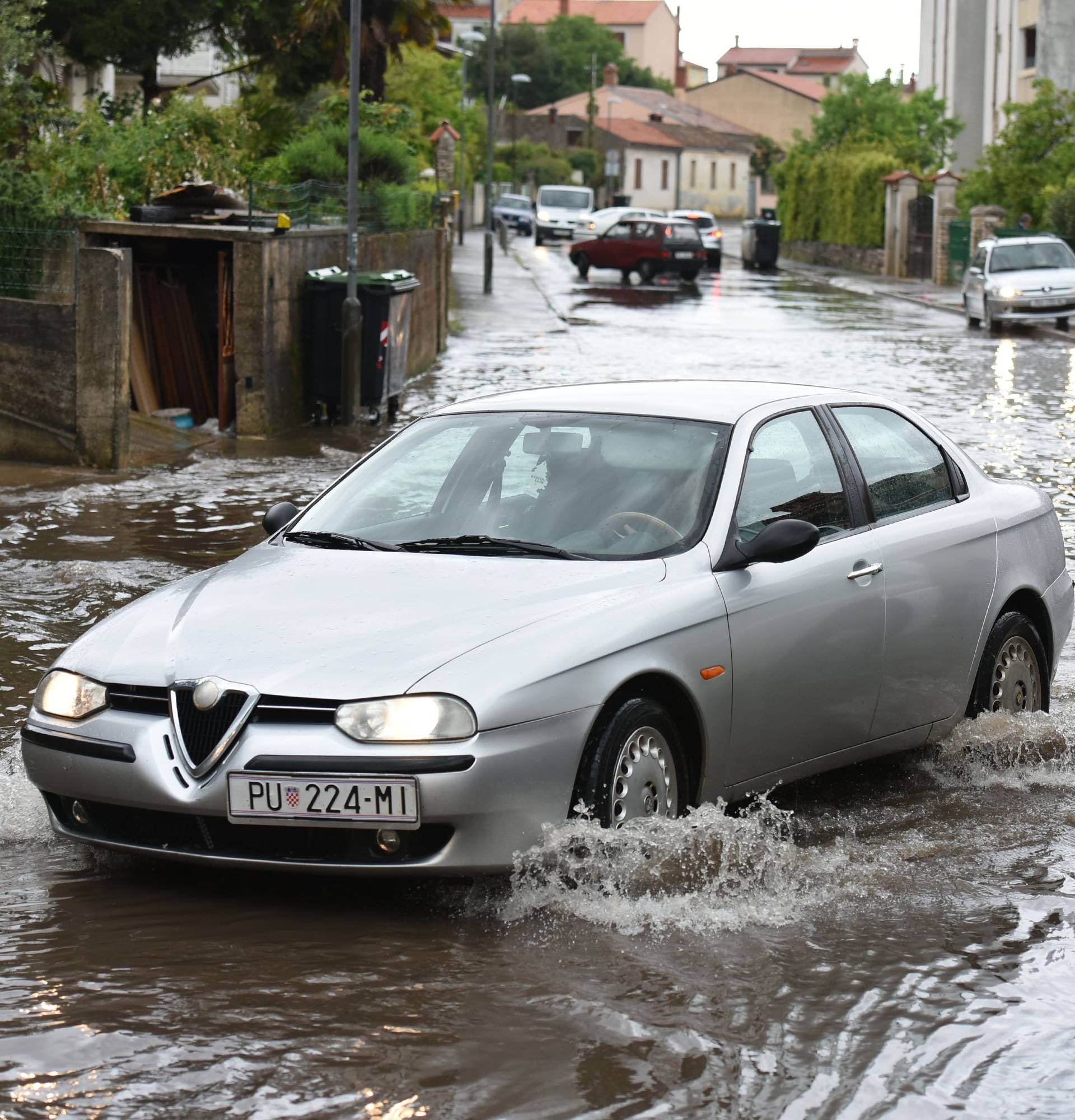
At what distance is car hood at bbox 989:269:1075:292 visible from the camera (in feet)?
110

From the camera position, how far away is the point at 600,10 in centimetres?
16712

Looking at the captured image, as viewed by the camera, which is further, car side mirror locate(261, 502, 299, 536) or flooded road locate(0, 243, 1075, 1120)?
car side mirror locate(261, 502, 299, 536)

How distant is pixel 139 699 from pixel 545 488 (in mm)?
1540

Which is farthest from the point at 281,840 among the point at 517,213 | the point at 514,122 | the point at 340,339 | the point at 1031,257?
the point at 514,122

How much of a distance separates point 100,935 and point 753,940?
160 cm

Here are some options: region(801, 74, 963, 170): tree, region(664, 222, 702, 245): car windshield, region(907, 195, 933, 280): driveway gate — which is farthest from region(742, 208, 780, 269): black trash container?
region(664, 222, 702, 245): car windshield

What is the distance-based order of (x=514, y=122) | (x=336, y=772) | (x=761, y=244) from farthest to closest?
1. (x=514, y=122)
2. (x=761, y=244)
3. (x=336, y=772)

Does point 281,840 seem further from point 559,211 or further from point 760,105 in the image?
point 760,105

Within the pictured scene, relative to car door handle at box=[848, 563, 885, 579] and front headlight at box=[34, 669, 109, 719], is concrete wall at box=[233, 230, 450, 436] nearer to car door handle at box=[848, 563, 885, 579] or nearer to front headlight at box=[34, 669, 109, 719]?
car door handle at box=[848, 563, 885, 579]

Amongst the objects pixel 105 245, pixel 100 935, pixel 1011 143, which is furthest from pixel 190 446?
pixel 1011 143

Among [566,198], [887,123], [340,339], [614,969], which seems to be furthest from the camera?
[566,198]

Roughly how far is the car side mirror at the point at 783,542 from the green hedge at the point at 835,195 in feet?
176

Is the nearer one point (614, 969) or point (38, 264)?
point (614, 969)

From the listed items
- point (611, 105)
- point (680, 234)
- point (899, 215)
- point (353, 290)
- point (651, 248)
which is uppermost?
Result: point (611, 105)
